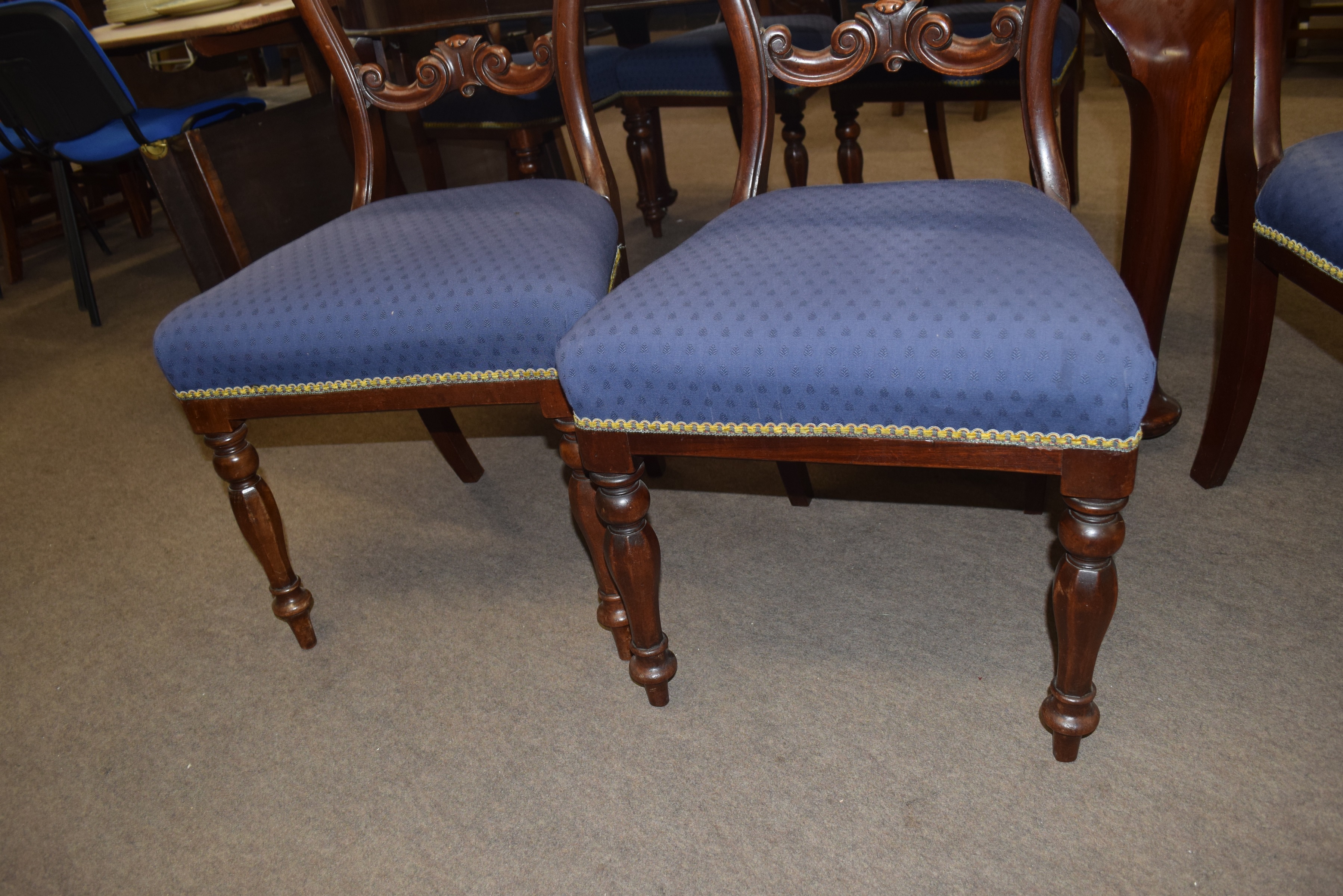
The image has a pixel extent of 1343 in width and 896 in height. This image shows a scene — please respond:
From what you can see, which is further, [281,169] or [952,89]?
[281,169]

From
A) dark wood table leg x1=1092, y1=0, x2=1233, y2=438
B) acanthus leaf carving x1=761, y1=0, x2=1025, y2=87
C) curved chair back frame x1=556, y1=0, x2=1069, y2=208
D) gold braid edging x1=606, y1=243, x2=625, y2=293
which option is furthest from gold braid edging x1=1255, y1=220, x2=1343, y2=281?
gold braid edging x1=606, y1=243, x2=625, y2=293

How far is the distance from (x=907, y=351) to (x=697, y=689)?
1.78 ft

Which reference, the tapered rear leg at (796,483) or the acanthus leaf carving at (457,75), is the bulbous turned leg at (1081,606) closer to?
the tapered rear leg at (796,483)

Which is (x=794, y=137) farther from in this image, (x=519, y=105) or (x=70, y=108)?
(x=70, y=108)

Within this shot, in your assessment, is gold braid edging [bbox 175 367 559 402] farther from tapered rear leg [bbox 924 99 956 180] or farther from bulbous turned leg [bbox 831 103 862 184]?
tapered rear leg [bbox 924 99 956 180]

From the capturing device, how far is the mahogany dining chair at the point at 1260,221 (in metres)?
0.98

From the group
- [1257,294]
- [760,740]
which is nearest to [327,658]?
[760,740]

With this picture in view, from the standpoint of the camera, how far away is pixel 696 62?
7.29 feet

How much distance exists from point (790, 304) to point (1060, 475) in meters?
0.27

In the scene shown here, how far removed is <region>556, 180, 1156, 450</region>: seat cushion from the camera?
0.76 m

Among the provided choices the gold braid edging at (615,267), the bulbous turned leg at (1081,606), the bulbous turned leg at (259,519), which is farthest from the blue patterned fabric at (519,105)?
the bulbous turned leg at (1081,606)

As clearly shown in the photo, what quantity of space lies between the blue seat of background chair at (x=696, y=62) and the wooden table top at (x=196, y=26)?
79cm

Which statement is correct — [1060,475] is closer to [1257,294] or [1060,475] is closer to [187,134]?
[1257,294]

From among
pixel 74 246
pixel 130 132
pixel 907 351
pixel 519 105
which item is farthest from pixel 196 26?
pixel 907 351
